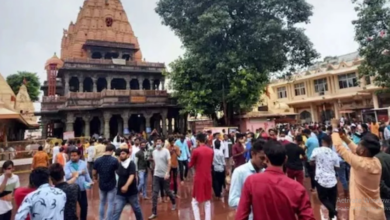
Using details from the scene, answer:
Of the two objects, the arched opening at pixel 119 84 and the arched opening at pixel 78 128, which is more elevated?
the arched opening at pixel 119 84

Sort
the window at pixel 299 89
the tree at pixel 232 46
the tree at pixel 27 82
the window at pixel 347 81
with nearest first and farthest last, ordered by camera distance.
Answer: the tree at pixel 232 46, the window at pixel 347 81, the window at pixel 299 89, the tree at pixel 27 82

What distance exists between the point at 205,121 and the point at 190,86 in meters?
7.53

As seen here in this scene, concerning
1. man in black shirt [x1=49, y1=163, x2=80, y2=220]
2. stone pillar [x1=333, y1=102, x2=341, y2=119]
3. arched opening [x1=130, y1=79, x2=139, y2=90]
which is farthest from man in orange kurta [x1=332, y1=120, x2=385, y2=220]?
arched opening [x1=130, y1=79, x2=139, y2=90]

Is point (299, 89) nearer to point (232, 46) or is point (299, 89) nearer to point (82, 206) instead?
point (232, 46)

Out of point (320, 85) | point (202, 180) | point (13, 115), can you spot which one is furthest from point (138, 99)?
point (320, 85)

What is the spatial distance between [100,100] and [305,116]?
1009 inches

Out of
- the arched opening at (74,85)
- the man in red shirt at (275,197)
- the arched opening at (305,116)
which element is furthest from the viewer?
the arched opening at (305,116)

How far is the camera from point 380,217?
2.74 metres

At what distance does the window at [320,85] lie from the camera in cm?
3029

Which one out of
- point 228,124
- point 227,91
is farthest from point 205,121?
point 227,91

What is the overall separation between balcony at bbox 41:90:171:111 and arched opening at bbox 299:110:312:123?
1973 cm

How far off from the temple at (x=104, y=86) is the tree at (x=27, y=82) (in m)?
17.6

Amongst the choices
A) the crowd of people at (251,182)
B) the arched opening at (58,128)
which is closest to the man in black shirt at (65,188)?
the crowd of people at (251,182)

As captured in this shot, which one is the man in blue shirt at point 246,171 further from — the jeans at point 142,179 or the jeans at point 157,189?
the jeans at point 142,179
